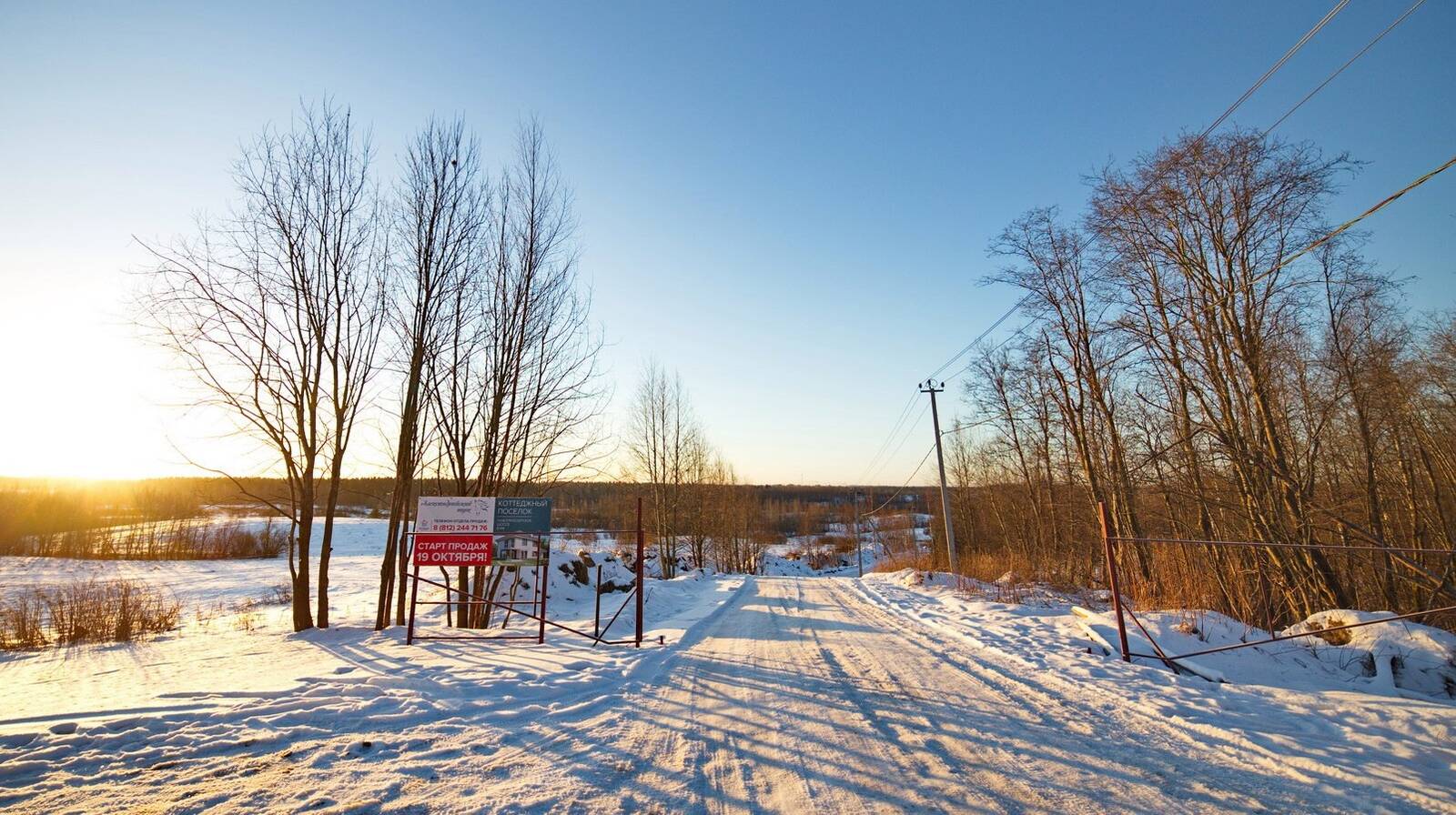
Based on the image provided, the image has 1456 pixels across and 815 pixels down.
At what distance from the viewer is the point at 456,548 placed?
8258mm

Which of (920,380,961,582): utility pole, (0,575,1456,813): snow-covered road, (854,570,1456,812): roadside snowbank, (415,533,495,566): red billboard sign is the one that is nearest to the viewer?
(0,575,1456,813): snow-covered road

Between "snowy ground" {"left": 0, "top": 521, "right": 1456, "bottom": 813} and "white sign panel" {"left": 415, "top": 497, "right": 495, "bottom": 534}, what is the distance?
1.72 meters

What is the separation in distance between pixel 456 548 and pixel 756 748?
19.7ft

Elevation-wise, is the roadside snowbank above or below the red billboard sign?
below

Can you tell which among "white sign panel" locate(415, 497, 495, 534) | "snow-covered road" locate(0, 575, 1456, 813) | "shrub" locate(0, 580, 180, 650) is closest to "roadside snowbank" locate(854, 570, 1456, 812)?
"snow-covered road" locate(0, 575, 1456, 813)

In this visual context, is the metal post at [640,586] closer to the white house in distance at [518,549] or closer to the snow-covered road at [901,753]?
the snow-covered road at [901,753]

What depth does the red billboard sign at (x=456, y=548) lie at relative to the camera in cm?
→ 819

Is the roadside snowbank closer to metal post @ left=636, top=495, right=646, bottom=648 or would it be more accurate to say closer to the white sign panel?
metal post @ left=636, top=495, right=646, bottom=648

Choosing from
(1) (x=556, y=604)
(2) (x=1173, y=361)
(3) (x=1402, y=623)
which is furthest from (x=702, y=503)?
(3) (x=1402, y=623)

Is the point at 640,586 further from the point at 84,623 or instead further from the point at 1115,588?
the point at 84,623

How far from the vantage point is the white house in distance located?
8711 mm

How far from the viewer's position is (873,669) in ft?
22.3

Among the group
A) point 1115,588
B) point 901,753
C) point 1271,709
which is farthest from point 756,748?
point 1115,588

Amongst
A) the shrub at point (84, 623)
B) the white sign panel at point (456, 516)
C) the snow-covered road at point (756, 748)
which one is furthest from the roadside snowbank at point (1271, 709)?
the shrub at point (84, 623)
